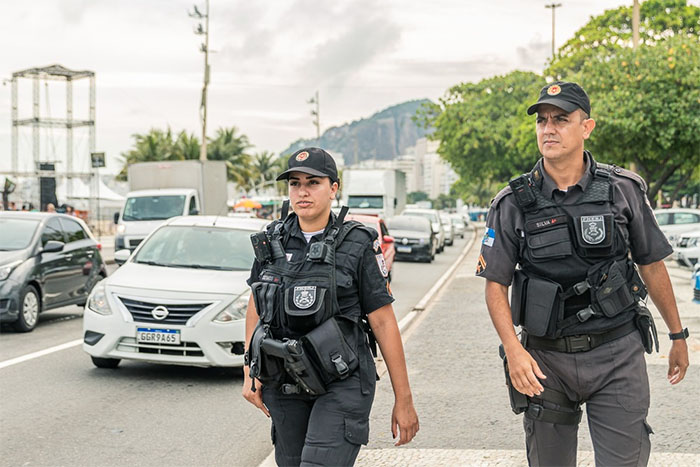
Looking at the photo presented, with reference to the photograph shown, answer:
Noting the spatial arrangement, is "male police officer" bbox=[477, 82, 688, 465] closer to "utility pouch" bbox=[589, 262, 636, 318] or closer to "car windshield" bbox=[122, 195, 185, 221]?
"utility pouch" bbox=[589, 262, 636, 318]

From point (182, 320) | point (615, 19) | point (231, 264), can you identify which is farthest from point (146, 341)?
point (615, 19)

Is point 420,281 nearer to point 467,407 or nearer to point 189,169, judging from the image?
point 189,169

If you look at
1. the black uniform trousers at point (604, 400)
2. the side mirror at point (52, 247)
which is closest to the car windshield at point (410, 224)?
the side mirror at point (52, 247)

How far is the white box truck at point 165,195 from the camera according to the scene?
81.6 ft

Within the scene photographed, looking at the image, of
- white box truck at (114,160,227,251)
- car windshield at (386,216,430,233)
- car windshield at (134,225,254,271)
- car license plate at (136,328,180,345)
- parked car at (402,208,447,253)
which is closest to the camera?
car license plate at (136,328,180,345)

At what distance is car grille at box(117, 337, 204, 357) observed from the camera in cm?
782

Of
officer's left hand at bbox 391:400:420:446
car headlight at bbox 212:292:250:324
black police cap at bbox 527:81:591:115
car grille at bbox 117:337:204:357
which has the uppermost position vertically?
black police cap at bbox 527:81:591:115

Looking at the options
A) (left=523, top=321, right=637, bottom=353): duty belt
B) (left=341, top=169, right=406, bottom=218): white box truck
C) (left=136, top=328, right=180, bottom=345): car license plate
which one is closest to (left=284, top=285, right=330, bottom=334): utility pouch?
(left=523, top=321, right=637, bottom=353): duty belt

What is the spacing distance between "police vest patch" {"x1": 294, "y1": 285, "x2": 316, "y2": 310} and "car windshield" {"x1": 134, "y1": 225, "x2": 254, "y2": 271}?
18.4 feet

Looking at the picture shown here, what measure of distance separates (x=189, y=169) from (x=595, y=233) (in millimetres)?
24334

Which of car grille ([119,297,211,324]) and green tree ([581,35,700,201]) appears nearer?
car grille ([119,297,211,324])

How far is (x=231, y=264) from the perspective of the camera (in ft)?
29.8

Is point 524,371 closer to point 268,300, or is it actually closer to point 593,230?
point 593,230

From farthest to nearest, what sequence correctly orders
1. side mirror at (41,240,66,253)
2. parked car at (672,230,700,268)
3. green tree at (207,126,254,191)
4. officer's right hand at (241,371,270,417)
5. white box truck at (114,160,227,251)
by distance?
green tree at (207,126,254,191) < white box truck at (114,160,227,251) < parked car at (672,230,700,268) < side mirror at (41,240,66,253) < officer's right hand at (241,371,270,417)
